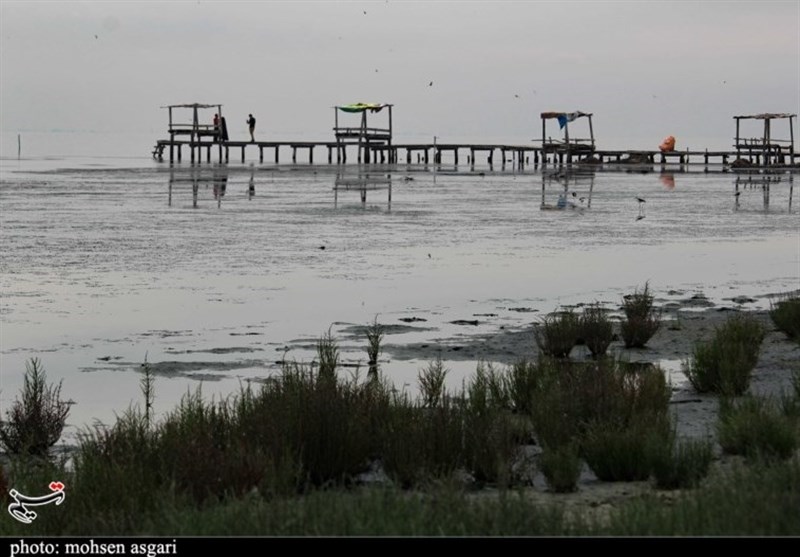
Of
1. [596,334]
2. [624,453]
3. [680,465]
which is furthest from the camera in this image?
[596,334]

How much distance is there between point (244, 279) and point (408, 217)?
14304 mm

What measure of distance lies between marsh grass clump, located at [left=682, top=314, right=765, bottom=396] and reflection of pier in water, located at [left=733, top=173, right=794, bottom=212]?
28.5 m

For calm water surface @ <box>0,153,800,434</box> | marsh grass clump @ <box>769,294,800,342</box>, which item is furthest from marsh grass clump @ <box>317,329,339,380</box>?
marsh grass clump @ <box>769,294,800,342</box>

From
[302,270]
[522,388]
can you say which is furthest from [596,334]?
[302,270]

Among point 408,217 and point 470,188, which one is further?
point 470,188

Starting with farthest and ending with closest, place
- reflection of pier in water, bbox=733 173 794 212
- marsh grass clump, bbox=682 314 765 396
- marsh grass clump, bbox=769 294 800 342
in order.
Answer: reflection of pier in water, bbox=733 173 794 212 < marsh grass clump, bbox=769 294 800 342 < marsh grass clump, bbox=682 314 765 396

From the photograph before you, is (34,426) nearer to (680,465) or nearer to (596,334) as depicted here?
(680,465)

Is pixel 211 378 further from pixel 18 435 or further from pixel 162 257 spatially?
pixel 162 257

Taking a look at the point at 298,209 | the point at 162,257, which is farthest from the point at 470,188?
the point at 162,257

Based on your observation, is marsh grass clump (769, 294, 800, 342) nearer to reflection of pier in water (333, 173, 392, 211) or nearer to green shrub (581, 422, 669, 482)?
green shrub (581, 422, 669, 482)

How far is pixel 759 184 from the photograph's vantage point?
194 ft

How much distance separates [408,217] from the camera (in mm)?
35250

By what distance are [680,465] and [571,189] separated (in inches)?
1807

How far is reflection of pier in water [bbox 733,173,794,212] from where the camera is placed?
148 feet
